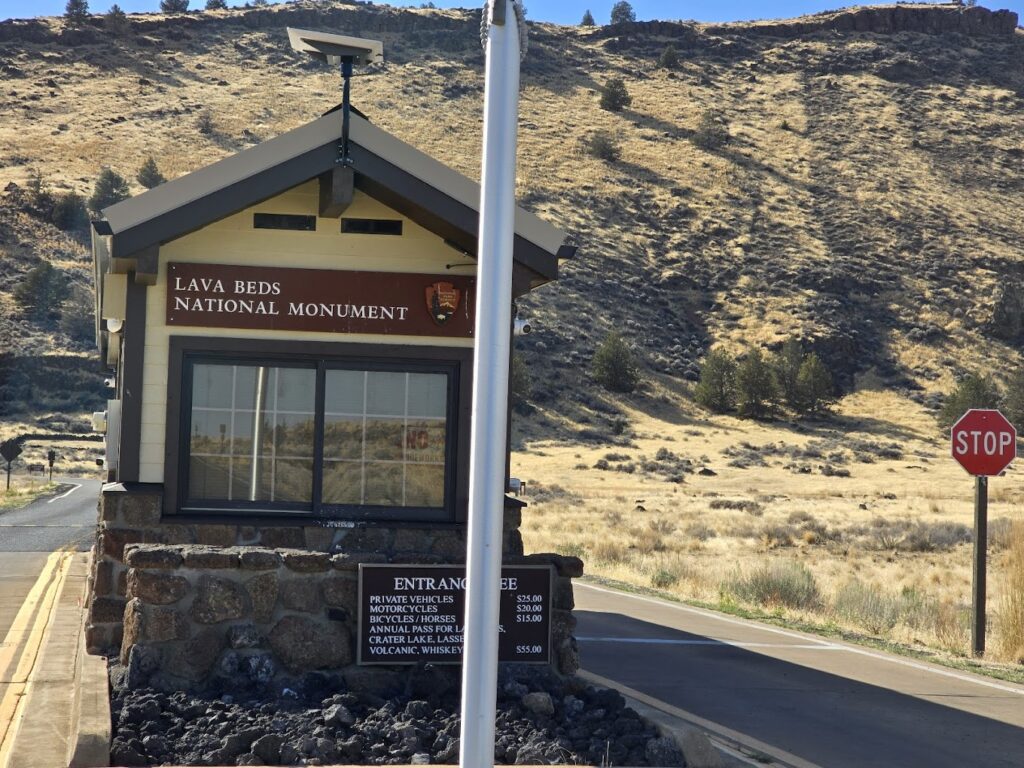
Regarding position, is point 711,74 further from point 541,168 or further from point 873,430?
point 873,430

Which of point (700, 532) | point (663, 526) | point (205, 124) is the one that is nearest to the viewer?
A: point (700, 532)

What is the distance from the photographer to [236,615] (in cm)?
809

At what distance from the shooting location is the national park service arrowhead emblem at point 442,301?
994cm

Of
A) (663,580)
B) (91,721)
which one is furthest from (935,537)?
(91,721)

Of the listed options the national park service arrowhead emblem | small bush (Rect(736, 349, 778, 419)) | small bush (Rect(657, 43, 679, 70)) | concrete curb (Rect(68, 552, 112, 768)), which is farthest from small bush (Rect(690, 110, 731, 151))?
concrete curb (Rect(68, 552, 112, 768))

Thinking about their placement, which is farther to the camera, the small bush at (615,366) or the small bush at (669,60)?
the small bush at (669,60)

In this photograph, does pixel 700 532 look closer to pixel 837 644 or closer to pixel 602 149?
pixel 837 644

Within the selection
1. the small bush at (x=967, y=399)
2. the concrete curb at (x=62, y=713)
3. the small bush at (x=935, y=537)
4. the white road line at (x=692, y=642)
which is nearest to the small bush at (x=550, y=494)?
the small bush at (x=935, y=537)

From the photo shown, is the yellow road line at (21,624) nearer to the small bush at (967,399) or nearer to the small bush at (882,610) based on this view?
the small bush at (882,610)

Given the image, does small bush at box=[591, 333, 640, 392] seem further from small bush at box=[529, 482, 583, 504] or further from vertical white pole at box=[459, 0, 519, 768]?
vertical white pole at box=[459, 0, 519, 768]

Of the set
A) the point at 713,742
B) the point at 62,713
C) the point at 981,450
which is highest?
the point at 981,450

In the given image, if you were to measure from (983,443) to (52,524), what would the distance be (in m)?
21.8

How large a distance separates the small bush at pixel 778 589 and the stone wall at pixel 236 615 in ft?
35.6

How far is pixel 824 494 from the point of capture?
45656mm
